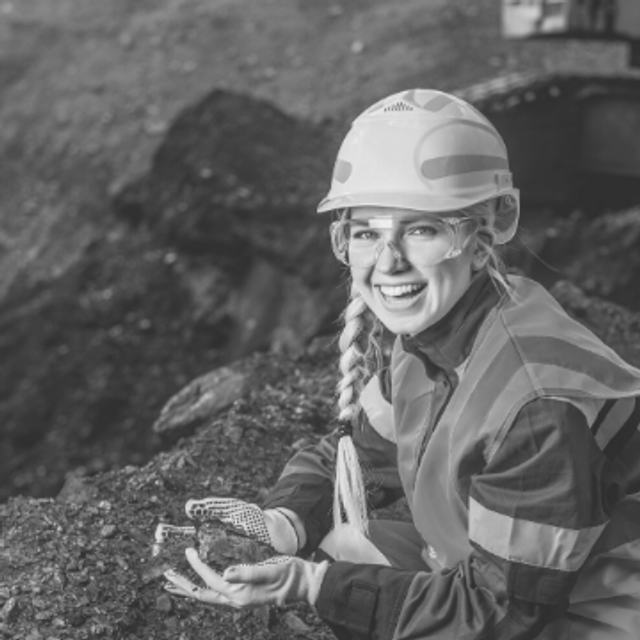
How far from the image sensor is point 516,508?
82.3 inches

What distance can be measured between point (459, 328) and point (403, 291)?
127 millimetres

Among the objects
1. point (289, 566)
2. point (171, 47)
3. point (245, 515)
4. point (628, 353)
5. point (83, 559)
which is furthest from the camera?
point (171, 47)

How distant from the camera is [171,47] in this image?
12.7m

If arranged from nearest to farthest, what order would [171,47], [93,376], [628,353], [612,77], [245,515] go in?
1. [245,515]
2. [628,353]
3. [93,376]
4. [612,77]
5. [171,47]

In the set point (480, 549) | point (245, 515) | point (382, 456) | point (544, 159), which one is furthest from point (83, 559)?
point (544, 159)

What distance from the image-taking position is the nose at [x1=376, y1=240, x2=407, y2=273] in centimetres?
231

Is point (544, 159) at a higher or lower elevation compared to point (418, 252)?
lower

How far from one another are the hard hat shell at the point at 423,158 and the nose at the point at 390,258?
Answer: 8 centimetres

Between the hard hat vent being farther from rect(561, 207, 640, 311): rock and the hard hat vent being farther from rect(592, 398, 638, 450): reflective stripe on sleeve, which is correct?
rect(561, 207, 640, 311): rock

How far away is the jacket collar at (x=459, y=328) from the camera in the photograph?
7.64ft

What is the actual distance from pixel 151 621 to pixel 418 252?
42.5 inches

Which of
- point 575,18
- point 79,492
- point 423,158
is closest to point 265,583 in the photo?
point 423,158

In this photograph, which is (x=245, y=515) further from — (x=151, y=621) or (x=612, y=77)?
(x=612, y=77)

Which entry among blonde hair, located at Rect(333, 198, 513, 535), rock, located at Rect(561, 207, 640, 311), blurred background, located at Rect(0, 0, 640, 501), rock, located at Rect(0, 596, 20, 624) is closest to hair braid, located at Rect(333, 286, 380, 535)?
blonde hair, located at Rect(333, 198, 513, 535)
